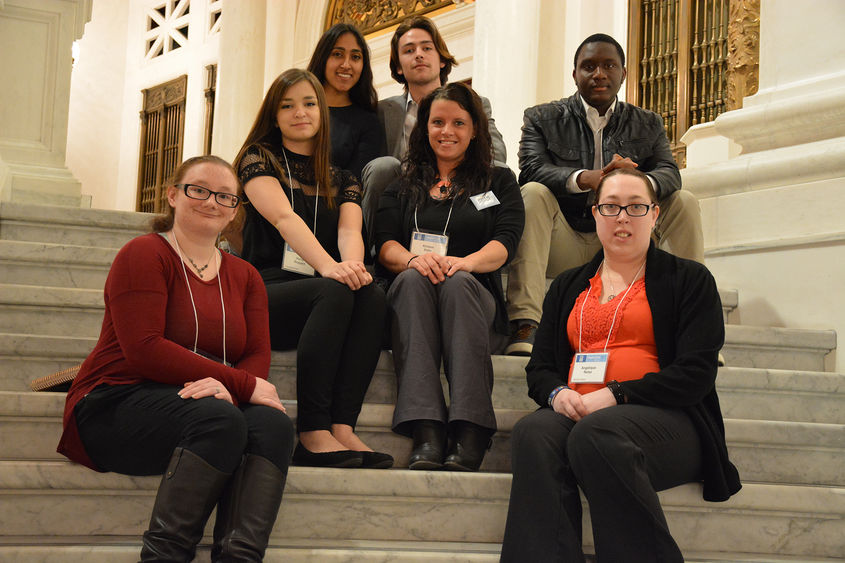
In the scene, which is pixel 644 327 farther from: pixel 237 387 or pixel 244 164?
pixel 244 164

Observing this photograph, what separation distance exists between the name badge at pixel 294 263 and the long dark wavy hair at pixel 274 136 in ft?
0.59

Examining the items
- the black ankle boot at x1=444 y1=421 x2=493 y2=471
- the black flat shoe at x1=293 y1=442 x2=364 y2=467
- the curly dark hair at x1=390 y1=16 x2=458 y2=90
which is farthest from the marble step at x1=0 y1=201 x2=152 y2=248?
the black ankle boot at x1=444 y1=421 x2=493 y2=471

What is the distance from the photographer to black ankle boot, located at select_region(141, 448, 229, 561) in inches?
70.4

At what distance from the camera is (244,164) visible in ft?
8.80

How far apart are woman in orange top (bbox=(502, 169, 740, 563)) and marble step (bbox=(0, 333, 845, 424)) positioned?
15.2 inches

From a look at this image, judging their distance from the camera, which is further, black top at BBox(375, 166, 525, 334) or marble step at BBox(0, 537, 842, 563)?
black top at BBox(375, 166, 525, 334)

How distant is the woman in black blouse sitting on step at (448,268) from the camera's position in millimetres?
2309

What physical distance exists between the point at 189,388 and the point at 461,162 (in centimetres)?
122

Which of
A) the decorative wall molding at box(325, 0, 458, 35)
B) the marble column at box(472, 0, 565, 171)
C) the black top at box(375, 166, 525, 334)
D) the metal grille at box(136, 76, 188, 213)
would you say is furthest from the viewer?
Answer: the metal grille at box(136, 76, 188, 213)

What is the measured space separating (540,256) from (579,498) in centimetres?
107

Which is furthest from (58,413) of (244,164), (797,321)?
(797,321)

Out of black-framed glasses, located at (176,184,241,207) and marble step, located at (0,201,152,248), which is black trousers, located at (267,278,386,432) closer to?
black-framed glasses, located at (176,184,241,207)

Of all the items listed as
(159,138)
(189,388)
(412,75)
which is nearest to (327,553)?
(189,388)

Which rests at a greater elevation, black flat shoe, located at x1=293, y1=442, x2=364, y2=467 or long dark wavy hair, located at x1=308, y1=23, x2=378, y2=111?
long dark wavy hair, located at x1=308, y1=23, x2=378, y2=111
